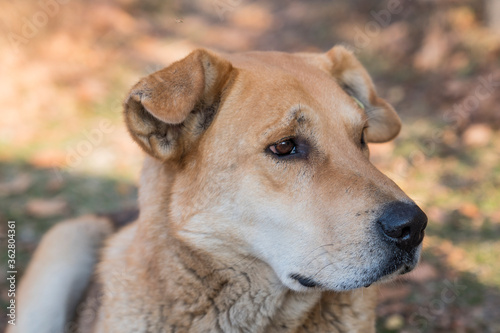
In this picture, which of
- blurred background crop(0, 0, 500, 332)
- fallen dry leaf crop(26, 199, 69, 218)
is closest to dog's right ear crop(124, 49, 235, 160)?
blurred background crop(0, 0, 500, 332)

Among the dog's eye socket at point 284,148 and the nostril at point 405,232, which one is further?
the dog's eye socket at point 284,148

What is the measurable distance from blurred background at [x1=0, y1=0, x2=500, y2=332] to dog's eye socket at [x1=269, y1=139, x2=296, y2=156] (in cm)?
121

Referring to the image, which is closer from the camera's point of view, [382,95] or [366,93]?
[366,93]

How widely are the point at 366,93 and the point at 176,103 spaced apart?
1.58 m

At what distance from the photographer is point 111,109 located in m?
8.27

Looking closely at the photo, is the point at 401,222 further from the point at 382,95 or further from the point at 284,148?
the point at 382,95

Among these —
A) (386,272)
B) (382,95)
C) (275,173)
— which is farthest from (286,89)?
(382,95)

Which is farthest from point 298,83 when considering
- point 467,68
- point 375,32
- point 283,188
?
point 375,32

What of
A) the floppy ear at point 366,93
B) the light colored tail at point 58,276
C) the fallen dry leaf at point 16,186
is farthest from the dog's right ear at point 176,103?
the fallen dry leaf at point 16,186

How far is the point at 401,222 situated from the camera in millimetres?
2377

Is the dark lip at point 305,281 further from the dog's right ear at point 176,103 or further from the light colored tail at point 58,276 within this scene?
the light colored tail at point 58,276

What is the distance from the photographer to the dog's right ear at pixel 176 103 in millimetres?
2488

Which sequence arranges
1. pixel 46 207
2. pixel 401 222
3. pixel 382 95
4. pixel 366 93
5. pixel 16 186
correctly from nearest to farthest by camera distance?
pixel 401 222, pixel 366 93, pixel 46 207, pixel 16 186, pixel 382 95

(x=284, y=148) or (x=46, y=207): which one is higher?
(x=284, y=148)
